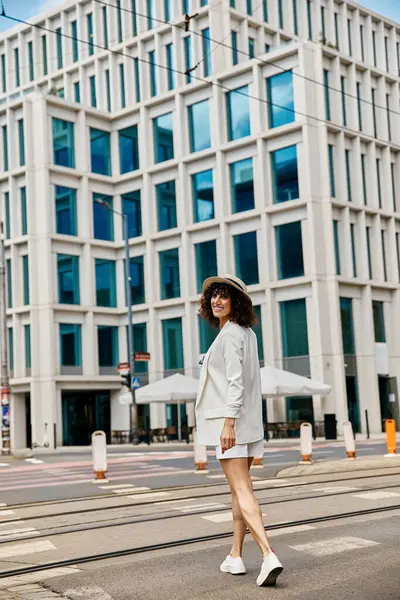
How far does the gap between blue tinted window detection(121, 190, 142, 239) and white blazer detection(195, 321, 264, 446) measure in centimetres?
4478

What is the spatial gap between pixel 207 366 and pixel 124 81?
49.0 m

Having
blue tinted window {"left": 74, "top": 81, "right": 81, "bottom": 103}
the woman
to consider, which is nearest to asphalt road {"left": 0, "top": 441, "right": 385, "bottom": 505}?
the woman

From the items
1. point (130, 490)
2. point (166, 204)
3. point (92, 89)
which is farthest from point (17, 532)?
point (92, 89)

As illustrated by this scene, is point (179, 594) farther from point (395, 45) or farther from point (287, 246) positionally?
point (395, 45)

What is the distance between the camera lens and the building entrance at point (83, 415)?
4888 centimetres

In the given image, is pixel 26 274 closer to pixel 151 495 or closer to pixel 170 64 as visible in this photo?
pixel 170 64

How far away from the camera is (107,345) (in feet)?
165

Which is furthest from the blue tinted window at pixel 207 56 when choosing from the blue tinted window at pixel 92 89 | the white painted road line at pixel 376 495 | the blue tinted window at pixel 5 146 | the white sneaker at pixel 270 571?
the white sneaker at pixel 270 571

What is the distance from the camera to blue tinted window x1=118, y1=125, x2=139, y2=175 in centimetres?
5128

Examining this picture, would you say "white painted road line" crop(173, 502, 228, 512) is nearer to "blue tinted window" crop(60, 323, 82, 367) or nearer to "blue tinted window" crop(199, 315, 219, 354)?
"blue tinted window" crop(199, 315, 219, 354)

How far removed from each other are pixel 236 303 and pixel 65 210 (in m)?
44.6

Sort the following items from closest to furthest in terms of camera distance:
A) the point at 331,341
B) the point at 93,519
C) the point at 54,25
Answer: the point at 93,519
the point at 331,341
the point at 54,25

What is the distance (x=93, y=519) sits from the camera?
10.2 m

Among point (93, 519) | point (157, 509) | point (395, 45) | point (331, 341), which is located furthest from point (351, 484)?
point (395, 45)
